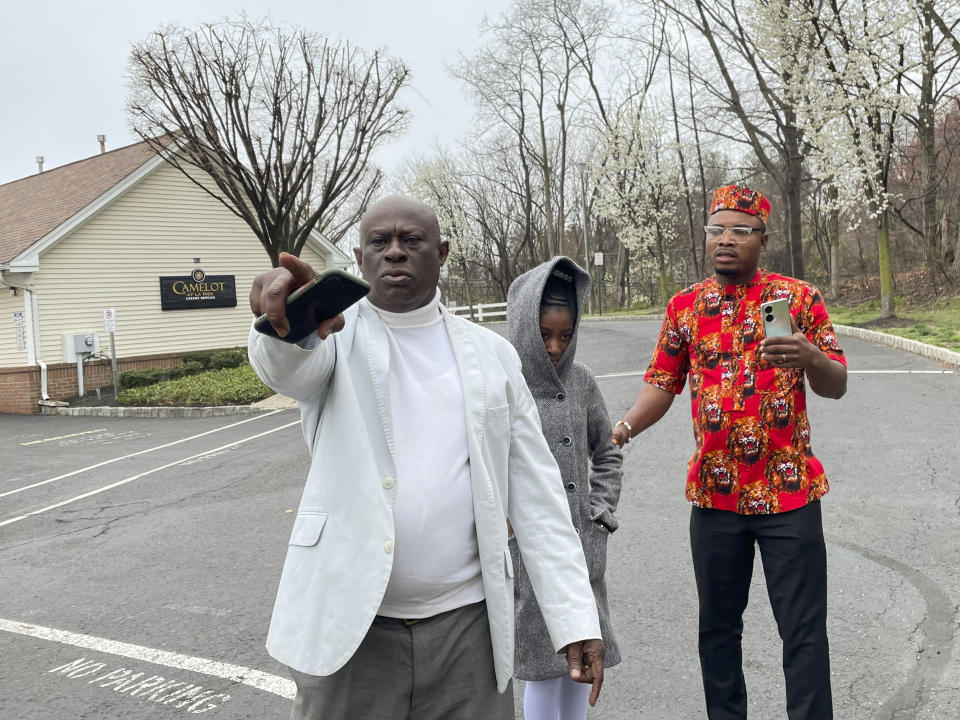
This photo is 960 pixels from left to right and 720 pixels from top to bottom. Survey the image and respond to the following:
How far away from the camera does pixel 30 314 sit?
2062 cm

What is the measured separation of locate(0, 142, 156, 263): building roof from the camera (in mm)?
22008

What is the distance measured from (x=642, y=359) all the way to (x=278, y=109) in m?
9.81

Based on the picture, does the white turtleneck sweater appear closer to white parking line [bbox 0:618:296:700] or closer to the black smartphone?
the black smartphone

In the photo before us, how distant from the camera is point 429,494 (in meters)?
2.04

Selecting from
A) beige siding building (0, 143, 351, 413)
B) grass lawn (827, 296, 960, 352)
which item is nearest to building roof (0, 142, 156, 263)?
beige siding building (0, 143, 351, 413)

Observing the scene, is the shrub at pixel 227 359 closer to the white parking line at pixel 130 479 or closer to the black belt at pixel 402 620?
the white parking line at pixel 130 479

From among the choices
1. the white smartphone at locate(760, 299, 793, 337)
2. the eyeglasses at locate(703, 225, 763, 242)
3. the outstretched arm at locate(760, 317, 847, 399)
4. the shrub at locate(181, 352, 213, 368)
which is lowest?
the shrub at locate(181, 352, 213, 368)

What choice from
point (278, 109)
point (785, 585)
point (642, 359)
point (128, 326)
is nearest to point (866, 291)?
point (642, 359)

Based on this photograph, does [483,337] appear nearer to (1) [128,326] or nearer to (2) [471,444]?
(2) [471,444]

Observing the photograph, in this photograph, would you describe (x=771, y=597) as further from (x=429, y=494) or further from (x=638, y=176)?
(x=638, y=176)

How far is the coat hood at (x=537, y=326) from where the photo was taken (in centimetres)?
302

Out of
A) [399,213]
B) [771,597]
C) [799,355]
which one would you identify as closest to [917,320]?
[771,597]

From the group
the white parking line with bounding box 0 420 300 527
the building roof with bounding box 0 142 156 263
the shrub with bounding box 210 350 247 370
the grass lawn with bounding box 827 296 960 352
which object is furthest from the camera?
the shrub with bounding box 210 350 247 370

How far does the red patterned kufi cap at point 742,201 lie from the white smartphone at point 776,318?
1.75ft
